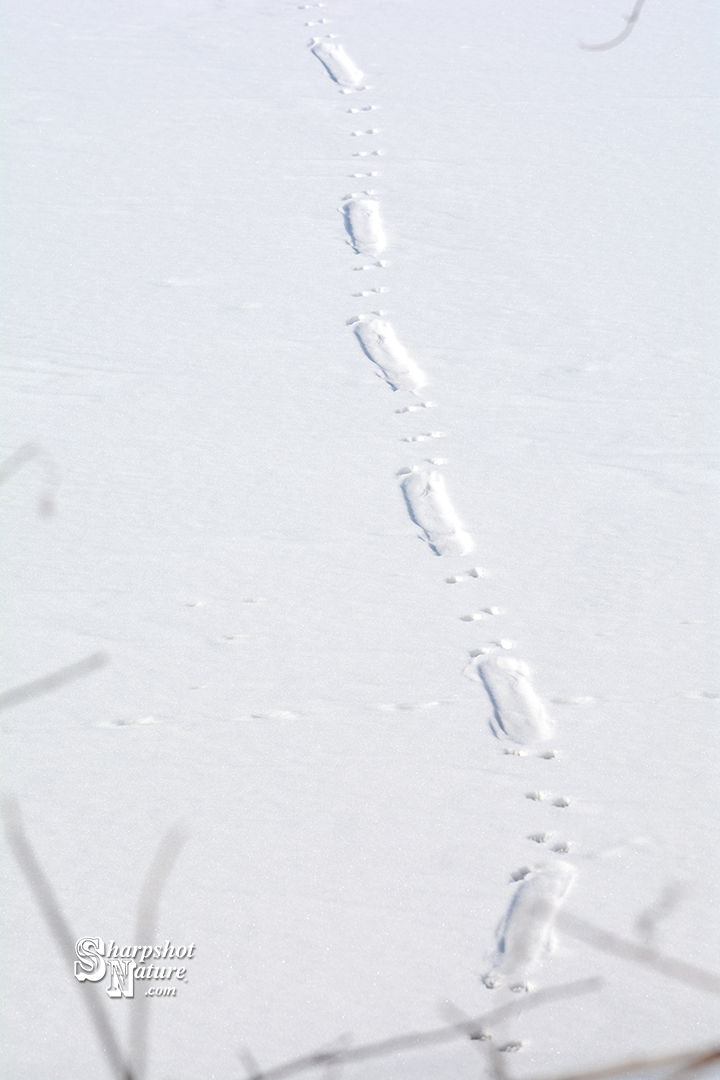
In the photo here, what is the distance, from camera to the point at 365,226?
346cm

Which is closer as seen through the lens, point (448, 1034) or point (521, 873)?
point (448, 1034)

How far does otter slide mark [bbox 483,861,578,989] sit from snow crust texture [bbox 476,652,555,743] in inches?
10.8

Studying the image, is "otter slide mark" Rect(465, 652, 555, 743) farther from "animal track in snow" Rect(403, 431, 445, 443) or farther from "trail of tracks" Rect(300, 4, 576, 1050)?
"animal track in snow" Rect(403, 431, 445, 443)

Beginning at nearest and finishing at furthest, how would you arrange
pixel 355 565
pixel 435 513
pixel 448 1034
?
1. pixel 448 1034
2. pixel 355 565
3. pixel 435 513

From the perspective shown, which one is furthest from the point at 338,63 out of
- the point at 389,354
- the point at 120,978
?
the point at 120,978

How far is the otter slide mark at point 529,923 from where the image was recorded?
51.2 inches

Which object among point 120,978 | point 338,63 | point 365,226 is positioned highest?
point 338,63

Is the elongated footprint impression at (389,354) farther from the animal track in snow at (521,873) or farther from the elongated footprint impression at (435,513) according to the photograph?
the animal track in snow at (521,873)

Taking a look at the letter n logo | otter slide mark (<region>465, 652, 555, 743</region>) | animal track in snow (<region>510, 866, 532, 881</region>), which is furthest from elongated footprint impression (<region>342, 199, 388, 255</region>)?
the letter n logo

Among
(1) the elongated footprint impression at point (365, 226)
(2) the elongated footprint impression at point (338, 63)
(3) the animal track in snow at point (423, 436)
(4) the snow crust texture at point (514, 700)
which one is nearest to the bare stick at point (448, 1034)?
(4) the snow crust texture at point (514, 700)

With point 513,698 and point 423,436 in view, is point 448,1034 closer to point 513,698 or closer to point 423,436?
point 513,698

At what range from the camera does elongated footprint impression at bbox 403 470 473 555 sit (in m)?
2.14

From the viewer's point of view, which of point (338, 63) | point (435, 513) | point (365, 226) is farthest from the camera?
point (338, 63)

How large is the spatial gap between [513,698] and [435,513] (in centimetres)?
55
